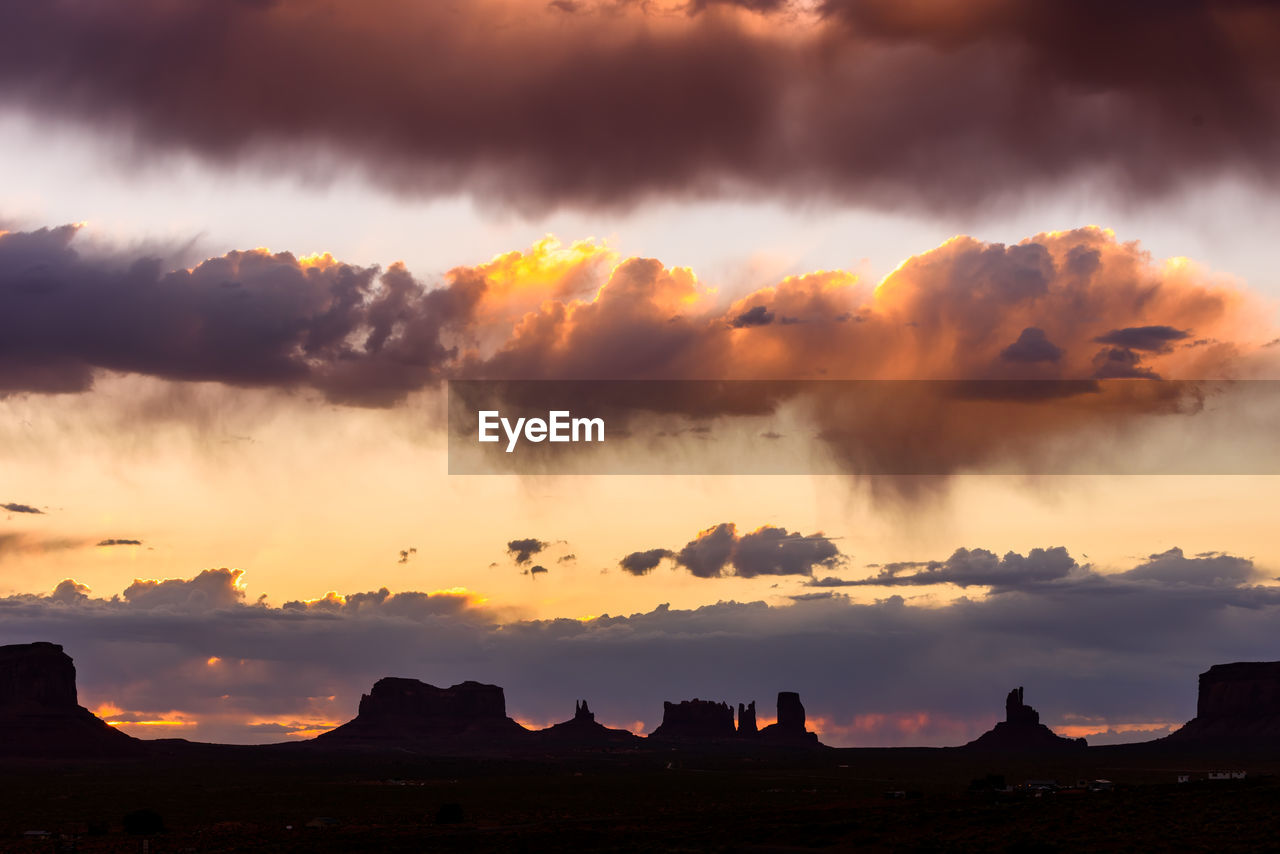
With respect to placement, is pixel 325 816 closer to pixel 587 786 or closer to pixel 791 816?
pixel 791 816

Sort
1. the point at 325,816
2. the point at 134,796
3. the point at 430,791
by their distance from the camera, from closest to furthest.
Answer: the point at 325,816 → the point at 134,796 → the point at 430,791

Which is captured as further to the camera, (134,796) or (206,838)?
(134,796)

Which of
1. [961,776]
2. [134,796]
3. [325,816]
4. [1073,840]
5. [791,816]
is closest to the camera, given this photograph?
[1073,840]

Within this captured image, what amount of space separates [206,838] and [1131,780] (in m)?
113

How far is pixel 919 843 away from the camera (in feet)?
256

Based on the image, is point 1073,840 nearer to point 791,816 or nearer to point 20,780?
point 791,816

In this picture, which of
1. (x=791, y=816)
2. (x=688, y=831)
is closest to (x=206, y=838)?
(x=688, y=831)

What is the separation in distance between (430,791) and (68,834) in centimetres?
6343

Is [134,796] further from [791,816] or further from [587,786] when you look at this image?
[791,816]

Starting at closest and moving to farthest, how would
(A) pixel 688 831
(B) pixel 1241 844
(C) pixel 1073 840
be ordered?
(B) pixel 1241 844 → (C) pixel 1073 840 → (A) pixel 688 831

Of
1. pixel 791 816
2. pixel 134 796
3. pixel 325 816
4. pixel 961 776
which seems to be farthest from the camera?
pixel 961 776

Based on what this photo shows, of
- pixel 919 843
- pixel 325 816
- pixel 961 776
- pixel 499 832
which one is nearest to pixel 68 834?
pixel 325 816

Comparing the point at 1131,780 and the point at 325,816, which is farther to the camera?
the point at 1131,780

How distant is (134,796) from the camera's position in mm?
146750
